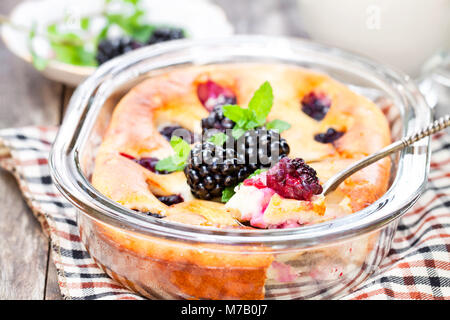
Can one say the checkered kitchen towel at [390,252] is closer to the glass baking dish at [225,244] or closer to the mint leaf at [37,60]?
the glass baking dish at [225,244]

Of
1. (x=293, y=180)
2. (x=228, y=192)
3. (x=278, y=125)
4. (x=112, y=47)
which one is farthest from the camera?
(x=112, y=47)

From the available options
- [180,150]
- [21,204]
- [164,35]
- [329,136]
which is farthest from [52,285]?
[164,35]

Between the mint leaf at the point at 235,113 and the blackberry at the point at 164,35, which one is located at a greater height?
the blackberry at the point at 164,35

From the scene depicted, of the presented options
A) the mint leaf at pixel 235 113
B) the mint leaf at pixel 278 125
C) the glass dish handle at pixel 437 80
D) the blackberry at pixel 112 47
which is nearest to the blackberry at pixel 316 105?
the mint leaf at pixel 278 125

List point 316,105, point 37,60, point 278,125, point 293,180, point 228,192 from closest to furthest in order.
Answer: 1. point 293,180
2. point 228,192
3. point 278,125
4. point 316,105
5. point 37,60

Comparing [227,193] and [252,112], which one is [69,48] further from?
[227,193]

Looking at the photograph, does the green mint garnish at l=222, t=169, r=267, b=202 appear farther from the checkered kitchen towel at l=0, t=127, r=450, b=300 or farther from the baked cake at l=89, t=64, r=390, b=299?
the checkered kitchen towel at l=0, t=127, r=450, b=300
